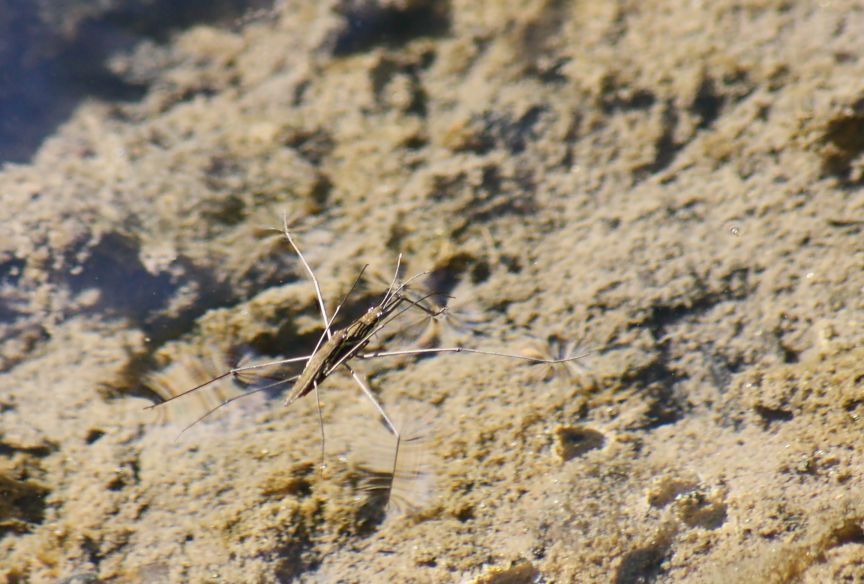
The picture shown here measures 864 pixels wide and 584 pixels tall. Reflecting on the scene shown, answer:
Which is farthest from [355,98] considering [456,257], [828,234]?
[828,234]

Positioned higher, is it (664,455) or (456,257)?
(456,257)

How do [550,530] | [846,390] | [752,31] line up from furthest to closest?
[550,530], [846,390], [752,31]

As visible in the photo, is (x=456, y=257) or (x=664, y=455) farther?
(x=664, y=455)

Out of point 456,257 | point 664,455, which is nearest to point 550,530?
point 664,455

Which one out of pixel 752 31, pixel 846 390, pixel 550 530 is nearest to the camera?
pixel 752 31

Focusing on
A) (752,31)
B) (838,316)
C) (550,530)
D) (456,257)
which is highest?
(752,31)

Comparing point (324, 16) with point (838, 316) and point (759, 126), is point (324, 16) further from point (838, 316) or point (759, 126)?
point (838, 316)

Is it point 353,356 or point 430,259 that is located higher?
point 430,259
